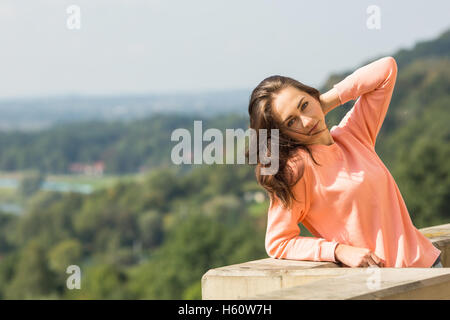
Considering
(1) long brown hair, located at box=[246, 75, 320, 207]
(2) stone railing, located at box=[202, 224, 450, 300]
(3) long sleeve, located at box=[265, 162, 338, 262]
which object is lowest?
(2) stone railing, located at box=[202, 224, 450, 300]

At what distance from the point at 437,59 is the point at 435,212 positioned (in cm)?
3609

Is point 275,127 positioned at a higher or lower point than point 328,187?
higher

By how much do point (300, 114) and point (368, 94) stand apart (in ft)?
1.19

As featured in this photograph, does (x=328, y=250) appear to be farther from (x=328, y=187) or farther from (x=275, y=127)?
(x=275, y=127)

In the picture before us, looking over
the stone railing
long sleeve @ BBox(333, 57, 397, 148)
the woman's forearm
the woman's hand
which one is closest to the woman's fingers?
the woman's hand

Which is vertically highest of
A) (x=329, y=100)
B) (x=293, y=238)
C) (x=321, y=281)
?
(x=329, y=100)

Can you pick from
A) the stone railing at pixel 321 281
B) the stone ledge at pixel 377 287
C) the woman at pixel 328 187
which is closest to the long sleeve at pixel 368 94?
the woman at pixel 328 187

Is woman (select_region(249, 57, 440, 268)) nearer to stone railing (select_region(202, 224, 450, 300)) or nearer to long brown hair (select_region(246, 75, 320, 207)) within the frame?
long brown hair (select_region(246, 75, 320, 207))

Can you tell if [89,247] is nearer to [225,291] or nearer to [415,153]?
[415,153]

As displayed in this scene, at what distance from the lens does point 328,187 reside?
296 centimetres

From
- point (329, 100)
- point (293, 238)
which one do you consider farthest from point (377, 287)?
point (329, 100)

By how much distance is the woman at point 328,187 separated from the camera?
2.95 metres

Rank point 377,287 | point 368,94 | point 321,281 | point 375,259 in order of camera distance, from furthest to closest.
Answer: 1. point 368,94
2. point 375,259
3. point 321,281
4. point 377,287

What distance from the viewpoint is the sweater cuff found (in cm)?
303
